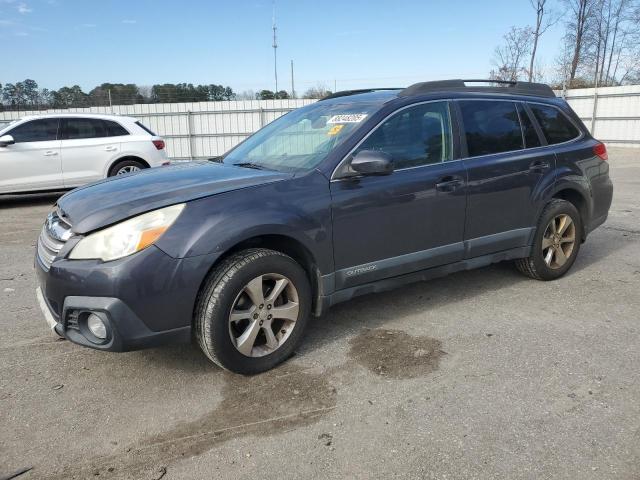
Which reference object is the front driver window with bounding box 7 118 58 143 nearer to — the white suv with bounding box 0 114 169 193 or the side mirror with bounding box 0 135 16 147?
the white suv with bounding box 0 114 169 193

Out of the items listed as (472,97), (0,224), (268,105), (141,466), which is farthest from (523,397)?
(268,105)

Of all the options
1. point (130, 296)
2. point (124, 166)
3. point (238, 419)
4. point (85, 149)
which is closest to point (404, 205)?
point (238, 419)

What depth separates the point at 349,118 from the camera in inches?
150

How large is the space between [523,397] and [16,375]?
3.05 meters

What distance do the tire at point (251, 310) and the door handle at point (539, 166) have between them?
2.37m

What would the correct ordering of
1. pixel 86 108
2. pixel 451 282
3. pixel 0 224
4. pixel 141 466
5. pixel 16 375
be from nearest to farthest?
1. pixel 141 466
2. pixel 16 375
3. pixel 451 282
4. pixel 0 224
5. pixel 86 108

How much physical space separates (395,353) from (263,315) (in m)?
0.95

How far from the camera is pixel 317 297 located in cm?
348

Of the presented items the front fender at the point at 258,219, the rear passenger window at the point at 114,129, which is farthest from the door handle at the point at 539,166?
the rear passenger window at the point at 114,129

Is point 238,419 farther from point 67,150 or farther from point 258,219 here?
point 67,150

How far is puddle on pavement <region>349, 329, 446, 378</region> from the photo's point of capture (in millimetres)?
3289

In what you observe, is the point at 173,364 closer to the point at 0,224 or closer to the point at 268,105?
the point at 0,224

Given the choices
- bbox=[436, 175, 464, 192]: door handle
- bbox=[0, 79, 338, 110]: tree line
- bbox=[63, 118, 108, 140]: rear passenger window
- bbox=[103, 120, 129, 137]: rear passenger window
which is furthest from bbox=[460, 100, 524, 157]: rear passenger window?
bbox=[0, 79, 338, 110]: tree line

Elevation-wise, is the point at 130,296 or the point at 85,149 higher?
the point at 85,149
